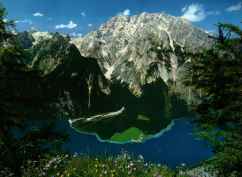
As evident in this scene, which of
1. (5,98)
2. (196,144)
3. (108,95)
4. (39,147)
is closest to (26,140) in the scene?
(39,147)

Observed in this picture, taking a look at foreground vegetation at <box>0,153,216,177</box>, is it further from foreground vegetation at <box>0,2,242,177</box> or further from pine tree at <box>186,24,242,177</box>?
pine tree at <box>186,24,242,177</box>

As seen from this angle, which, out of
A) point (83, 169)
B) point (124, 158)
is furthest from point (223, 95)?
point (83, 169)

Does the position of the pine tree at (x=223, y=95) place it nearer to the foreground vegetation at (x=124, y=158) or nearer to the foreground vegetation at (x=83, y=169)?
the foreground vegetation at (x=124, y=158)

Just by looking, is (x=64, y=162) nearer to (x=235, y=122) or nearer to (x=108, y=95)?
(x=235, y=122)

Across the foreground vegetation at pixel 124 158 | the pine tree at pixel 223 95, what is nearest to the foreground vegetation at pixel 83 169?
the foreground vegetation at pixel 124 158

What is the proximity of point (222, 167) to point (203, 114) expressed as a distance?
2.53 m

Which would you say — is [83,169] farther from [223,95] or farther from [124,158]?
[223,95]

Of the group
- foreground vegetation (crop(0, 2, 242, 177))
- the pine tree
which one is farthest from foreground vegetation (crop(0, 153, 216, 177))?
the pine tree

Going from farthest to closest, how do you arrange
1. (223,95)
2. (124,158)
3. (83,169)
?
(124,158) → (223,95) → (83,169)

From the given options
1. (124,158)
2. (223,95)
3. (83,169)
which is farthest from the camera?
(124,158)

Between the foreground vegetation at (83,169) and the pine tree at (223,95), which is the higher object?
the pine tree at (223,95)

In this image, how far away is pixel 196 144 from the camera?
152 feet

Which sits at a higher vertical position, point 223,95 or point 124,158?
point 223,95

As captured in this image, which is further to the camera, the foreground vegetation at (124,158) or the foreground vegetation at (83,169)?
the foreground vegetation at (83,169)
